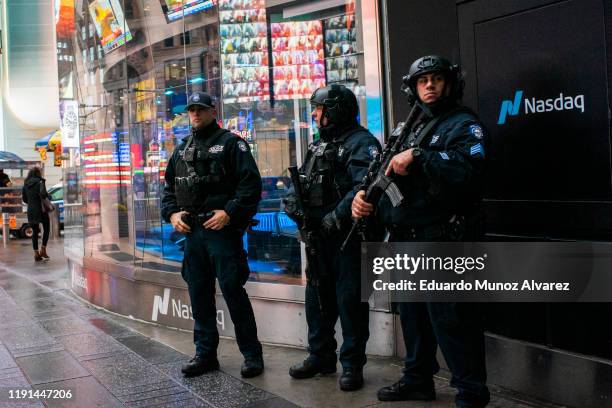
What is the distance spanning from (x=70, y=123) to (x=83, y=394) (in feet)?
19.2

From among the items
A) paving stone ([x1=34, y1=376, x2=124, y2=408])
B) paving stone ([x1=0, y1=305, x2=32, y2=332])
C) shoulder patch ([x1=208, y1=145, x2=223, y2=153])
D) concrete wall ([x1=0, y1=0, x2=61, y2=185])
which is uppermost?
concrete wall ([x1=0, y1=0, x2=61, y2=185])

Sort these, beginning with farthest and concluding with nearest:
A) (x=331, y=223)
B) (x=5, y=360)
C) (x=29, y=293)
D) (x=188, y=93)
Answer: (x=29, y=293)
(x=188, y=93)
(x=5, y=360)
(x=331, y=223)

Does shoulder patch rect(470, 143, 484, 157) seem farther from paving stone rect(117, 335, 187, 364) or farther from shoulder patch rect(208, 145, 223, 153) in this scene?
paving stone rect(117, 335, 187, 364)

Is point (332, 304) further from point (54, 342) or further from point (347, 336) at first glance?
point (54, 342)

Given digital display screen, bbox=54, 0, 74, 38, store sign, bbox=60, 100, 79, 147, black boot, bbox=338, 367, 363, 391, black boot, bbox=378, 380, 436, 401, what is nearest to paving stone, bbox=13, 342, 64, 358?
black boot, bbox=338, 367, 363, 391

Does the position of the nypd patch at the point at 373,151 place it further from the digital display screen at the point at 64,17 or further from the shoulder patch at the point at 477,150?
the digital display screen at the point at 64,17

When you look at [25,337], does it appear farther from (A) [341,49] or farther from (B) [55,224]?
(B) [55,224]

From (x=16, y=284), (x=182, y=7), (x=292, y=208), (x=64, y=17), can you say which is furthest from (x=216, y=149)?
(x=16, y=284)

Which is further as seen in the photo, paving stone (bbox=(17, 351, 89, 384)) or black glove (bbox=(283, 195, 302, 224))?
paving stone (bbox=(17, 351, 89, 384))

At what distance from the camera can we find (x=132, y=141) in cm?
709

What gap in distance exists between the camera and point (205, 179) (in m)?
4.74

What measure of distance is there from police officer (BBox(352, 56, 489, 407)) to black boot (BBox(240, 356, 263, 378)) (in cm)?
159

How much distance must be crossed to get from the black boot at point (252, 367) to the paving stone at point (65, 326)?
7.82 ft

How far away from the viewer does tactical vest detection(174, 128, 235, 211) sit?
4758 mm
